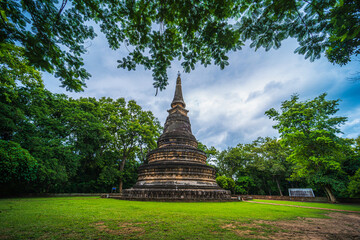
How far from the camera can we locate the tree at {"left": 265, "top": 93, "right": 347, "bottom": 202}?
1441 centimetres

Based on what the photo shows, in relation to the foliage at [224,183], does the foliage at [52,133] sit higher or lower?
higher

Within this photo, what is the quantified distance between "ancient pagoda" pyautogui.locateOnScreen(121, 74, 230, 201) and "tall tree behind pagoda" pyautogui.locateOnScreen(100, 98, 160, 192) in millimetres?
5984

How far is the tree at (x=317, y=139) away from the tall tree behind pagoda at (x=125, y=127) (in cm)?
1850

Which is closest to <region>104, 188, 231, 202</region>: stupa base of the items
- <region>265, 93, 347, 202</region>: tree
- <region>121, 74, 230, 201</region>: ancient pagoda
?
<region>121, 74, 230, 201</region>: ancient pagoda

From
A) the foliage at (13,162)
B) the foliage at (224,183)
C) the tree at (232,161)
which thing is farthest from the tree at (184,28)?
the tree at (232,161)

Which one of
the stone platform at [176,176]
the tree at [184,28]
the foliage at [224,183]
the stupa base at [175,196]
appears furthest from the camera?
the foliage at [224,183]

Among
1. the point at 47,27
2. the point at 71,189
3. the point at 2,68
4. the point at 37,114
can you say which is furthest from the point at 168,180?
the point at 71,189

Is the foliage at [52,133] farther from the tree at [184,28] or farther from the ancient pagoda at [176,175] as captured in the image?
the ancient pagoda at [176,175]

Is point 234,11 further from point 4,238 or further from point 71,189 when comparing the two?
point 71,189

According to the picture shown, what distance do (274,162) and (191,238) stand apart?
29825 millimetres

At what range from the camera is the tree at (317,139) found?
14.4 meters

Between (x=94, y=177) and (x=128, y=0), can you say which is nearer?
(x=128, y=0)

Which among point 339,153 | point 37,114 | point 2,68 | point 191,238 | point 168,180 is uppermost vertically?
point 2,68

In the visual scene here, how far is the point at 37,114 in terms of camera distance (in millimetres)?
14992
